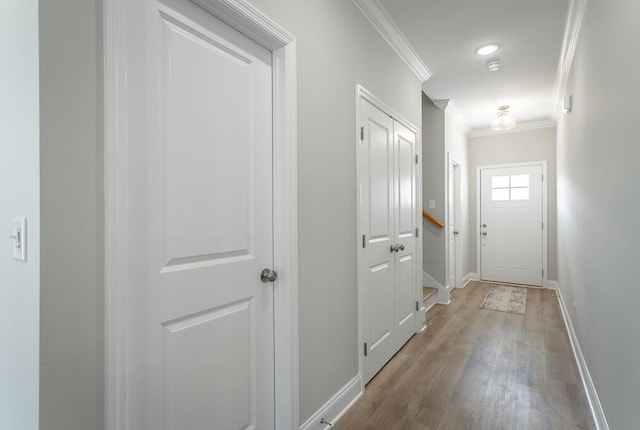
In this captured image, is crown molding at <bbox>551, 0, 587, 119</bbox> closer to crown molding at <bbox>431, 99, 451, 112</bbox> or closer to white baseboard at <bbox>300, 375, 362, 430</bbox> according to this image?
crown molding at <bbox>431, 99, 451, 112</bbox>

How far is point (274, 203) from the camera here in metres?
1.56

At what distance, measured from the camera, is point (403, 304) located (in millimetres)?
2953

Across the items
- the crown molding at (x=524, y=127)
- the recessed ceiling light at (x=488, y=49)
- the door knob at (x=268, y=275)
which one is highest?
the recessed ceiling light at (x=488, y=49)

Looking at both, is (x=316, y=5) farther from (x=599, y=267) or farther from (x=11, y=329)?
(x=599, y=267)

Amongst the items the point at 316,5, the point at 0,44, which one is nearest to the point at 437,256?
the point at 316,5

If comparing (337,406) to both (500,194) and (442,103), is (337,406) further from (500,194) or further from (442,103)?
(500,194)

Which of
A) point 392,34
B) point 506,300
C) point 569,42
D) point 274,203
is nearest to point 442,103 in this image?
point 569,42

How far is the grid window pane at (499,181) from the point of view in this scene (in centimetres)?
557

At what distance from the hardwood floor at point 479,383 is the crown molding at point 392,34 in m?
2.57

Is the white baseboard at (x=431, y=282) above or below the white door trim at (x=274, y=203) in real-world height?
below

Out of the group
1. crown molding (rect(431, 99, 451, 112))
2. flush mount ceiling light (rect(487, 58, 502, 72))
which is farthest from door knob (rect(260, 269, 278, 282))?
crown molding (rect(431, 99, 451, 112))

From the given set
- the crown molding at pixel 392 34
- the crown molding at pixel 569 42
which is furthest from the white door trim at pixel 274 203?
the crown molding at pixel 569 42

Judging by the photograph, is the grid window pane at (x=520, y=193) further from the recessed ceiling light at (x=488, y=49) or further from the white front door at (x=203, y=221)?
the white front door at (x=203, y=221)

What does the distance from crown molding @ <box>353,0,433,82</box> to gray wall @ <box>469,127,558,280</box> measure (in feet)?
9.38
